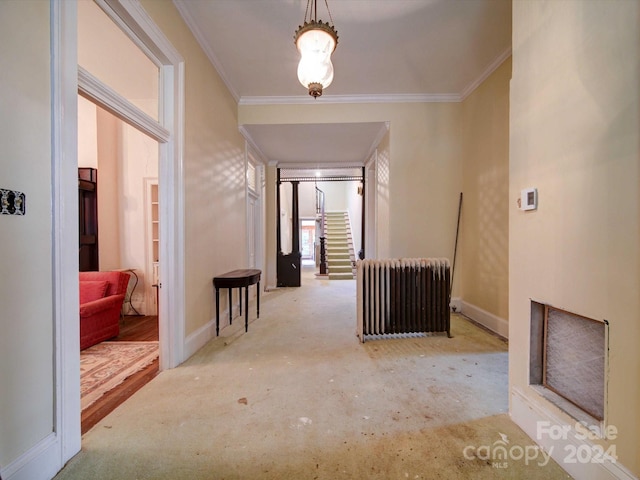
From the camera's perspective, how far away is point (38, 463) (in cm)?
122

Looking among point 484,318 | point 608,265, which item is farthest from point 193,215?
point 484,318

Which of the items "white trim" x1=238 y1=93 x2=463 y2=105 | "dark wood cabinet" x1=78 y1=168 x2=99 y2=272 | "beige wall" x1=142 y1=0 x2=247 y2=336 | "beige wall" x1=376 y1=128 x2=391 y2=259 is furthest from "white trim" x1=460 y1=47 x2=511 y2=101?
"dark wood cabinet" x1=78 y1=168 x2=99 y2=272

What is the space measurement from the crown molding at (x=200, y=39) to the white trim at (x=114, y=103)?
3.75ft

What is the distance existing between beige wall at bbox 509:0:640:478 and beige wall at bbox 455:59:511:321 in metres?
1.74

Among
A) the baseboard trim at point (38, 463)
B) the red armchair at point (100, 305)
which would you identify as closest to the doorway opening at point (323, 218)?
the red armchair at point (100, 305)

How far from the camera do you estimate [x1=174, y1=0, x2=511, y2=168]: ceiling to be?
250 cm

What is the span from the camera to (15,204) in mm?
1130

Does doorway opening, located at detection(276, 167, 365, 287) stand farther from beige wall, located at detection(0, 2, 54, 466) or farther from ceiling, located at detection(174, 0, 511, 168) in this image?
beige wall, located at detection(0, 2, 54, 466)

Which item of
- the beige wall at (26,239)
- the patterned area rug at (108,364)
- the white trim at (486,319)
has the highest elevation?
the beige wall at (26,239)

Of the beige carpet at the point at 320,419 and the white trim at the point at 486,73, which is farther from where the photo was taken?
the white trim at the point at 486,73

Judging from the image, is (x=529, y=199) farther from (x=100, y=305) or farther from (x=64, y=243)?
(x=100, y=305)

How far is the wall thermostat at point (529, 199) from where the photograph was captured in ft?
4.95

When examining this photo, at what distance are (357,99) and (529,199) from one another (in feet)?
10.6

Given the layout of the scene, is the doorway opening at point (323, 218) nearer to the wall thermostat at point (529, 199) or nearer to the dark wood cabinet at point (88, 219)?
the dark wood cabinet at point (88, 219)
